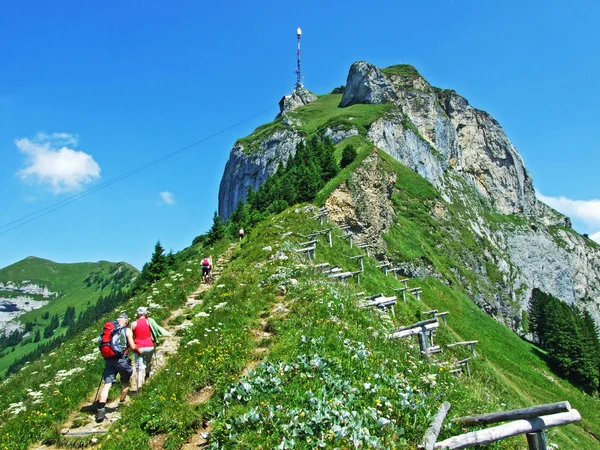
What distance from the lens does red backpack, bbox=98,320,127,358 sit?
10.1m

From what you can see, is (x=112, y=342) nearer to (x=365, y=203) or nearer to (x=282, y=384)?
(x=282, y=384)

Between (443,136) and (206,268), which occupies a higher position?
(443,136)

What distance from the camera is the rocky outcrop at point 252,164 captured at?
11869cm

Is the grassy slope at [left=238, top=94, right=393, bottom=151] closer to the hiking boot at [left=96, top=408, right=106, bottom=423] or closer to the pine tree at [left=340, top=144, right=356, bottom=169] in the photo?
the pine tree at [left=340, top=144, right=356, bottom=169]

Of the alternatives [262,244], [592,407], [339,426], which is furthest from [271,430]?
[592,407]

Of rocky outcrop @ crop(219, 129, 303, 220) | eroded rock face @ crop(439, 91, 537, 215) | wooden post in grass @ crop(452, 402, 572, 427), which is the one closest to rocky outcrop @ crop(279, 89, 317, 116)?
rocky outcrop @ crop(219, 129, 303, 220)

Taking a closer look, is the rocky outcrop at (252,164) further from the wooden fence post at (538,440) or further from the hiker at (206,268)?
the wooden fence post at (538,440)

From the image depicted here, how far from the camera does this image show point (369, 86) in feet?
420

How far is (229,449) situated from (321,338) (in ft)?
12.8

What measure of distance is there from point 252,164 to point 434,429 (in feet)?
420

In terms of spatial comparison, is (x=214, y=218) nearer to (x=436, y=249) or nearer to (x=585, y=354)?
(x=436, y=249)

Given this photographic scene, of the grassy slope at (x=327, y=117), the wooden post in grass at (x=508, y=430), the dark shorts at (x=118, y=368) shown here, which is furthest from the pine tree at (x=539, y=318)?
the dark shorts at (x=118, y=368)

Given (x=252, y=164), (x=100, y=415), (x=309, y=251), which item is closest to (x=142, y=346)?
(x=100, y=415)

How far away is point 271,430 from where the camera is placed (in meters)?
6.36
